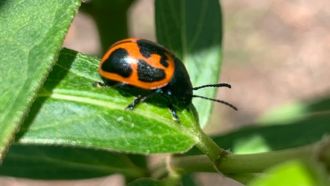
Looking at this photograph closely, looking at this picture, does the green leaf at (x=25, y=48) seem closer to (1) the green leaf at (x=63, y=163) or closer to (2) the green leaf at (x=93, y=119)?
(2) the green leaf at (x=93, y=119)

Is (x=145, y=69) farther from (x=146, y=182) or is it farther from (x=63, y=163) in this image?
(x=63, y=163)

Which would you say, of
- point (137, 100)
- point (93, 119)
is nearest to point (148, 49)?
point (137, 100)

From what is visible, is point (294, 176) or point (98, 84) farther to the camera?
point (98, 84)

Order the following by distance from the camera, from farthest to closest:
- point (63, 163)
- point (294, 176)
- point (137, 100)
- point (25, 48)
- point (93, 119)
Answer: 1. point (63, 163)
2. point (137, 100)
3. point (93, 119)
4. point (25, 48)
5. point (294, 176)

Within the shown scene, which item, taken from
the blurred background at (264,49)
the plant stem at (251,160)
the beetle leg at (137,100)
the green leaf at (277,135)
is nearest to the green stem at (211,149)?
the plant stem at (251,160)

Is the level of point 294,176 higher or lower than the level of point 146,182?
higher

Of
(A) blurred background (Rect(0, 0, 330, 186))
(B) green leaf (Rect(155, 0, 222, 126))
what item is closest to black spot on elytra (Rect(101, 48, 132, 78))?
(B) green leaf (Rect(155, 0, 222, 126))

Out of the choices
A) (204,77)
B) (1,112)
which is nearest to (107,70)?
(1,112)
